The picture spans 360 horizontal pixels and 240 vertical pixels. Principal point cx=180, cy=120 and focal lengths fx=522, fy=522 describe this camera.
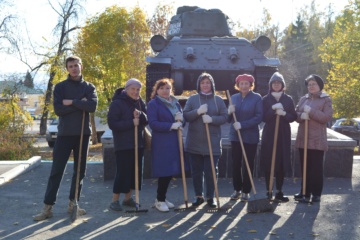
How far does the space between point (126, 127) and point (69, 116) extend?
0.66 m

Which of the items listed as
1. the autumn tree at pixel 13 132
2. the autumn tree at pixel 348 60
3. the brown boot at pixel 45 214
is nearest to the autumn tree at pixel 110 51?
the autumn tree at pixel 13 132

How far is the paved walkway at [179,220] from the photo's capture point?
527 cm

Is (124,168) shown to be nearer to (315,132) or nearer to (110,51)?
(315,132)

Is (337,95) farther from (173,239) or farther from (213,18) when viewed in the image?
(173,239)

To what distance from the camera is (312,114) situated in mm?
6574

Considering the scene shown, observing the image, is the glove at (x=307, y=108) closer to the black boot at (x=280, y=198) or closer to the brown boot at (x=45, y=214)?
the black boot at (x=280, y=198)

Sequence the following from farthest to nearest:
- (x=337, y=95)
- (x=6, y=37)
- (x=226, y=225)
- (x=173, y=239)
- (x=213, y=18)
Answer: (x=6, y=37) < (x=337, y=95) < (x=213, y=18) < (x=226, y=225) < (x=173, y=239)

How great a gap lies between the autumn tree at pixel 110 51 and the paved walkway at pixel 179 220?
12.4m

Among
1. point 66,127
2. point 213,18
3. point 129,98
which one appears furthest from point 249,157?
point 213,18

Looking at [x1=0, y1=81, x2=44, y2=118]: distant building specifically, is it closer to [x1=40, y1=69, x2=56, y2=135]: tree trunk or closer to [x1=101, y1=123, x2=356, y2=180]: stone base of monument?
[x1=40, y1=69, x2=56, y2=135]: tree trunk

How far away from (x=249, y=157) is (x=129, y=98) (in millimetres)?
1752

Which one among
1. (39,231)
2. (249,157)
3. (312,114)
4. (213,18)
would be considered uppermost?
(213,18)

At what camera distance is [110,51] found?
65.1ft

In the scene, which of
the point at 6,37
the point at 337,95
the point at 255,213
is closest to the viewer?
the point at 255,213
